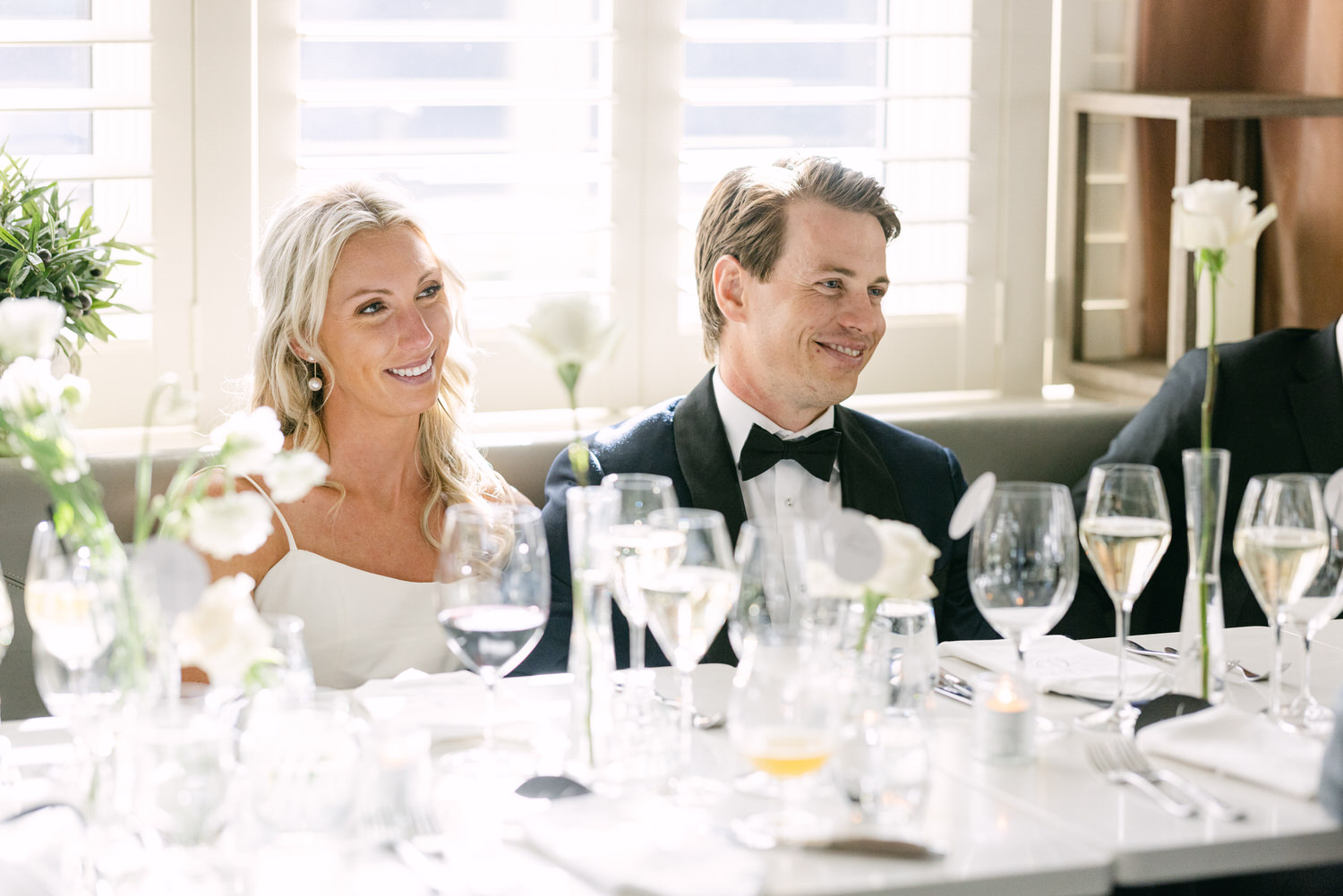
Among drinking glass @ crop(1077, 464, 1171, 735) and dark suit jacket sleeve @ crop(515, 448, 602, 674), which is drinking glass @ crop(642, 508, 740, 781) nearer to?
drinking glass @ crop(1077, 464, 1171, 735)

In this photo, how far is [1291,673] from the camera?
72.7 inches

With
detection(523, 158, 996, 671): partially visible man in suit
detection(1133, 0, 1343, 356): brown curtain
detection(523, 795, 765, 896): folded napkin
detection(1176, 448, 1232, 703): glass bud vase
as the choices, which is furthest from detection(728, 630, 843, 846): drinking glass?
detection(1133, 0, 1343, 356): brown curtain

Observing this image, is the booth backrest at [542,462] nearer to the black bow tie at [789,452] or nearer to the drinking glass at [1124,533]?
the black bow tie at [789,452]

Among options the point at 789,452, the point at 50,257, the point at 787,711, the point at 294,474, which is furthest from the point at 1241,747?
the point at 50,257

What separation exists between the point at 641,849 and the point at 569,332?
44 cm

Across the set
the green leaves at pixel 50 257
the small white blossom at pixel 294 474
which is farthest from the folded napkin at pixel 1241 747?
the green leaves at pixel 50 257

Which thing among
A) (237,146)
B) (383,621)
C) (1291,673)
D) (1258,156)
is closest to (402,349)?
(383,621)

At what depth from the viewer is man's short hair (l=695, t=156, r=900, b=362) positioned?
2.60 meters

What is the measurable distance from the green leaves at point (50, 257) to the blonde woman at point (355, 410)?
0.28m

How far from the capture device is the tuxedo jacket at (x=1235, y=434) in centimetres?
282

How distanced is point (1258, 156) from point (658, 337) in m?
1.48

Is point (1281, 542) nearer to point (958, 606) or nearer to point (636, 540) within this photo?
point (636, 540)

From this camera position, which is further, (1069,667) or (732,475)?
(732,475)

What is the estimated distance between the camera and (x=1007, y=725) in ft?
5.05
